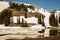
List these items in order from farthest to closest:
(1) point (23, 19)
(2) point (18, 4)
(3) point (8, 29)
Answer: (2) point (18, 4) → (1) point (23, 19) → (3) point (8, 29)

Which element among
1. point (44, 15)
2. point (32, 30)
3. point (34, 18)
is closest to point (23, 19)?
point (34, 18)

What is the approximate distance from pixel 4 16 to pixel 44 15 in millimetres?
3244

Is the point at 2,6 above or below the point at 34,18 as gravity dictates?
above

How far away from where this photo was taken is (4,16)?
Answer: 9.96 m

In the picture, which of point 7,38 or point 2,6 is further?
point 2,6

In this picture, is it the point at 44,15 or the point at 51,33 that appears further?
the point at 44,15

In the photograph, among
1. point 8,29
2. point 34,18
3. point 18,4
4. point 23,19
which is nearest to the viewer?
point 8,29

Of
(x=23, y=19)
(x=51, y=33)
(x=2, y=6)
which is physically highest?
(x=2, y=6)

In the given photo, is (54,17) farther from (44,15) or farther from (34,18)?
(34,18)

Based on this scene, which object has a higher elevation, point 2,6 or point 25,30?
point 2,6

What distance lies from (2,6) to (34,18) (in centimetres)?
224

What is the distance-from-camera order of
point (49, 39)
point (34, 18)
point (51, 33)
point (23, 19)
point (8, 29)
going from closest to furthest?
point (49, 39) < point (8, 29) < point (51, 33) < point (23, 19) < point (34, 18)

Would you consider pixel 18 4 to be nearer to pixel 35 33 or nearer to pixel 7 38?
pixel 35 33

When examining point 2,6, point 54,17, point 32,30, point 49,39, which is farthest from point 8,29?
point 54,17
